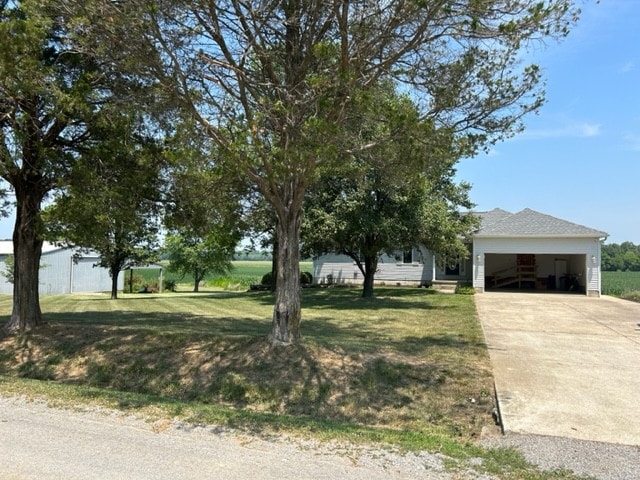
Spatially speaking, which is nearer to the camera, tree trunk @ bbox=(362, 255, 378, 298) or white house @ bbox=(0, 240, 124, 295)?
tree trunk @ bbox=(362, 255, 378, 298)

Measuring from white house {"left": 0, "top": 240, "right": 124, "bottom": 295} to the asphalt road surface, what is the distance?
28.7 meters

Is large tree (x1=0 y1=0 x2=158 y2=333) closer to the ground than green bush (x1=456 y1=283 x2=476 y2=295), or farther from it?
farther from it

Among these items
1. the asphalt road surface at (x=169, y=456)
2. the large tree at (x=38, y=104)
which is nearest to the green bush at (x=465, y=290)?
the large tree at (x=38, y=104)

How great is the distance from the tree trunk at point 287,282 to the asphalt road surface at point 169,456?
136 inches

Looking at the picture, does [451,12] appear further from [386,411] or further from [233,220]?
[233,220]

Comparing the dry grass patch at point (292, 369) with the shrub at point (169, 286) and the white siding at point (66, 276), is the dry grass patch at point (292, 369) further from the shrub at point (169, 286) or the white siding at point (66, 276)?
the shrub at point (169, 286)

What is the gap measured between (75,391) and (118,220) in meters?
3.52

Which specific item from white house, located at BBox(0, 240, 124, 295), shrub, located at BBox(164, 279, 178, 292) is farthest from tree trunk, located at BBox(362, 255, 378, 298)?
shrub, located at BBox(164, 279, 178, 292)

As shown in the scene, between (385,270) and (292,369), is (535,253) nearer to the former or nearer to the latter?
(385,270)

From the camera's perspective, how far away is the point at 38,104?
366 inches

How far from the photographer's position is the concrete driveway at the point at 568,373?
5.61m

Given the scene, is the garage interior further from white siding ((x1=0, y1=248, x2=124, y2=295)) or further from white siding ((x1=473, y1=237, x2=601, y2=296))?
white siding ((x1=0, y1=248, x2=124, y2=295))

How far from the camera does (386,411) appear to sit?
6.77 meters

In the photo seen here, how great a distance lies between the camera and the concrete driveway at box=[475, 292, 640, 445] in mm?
5609
